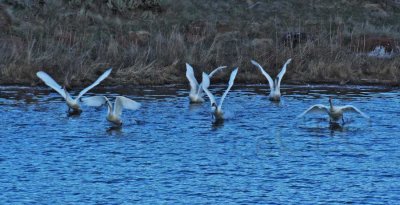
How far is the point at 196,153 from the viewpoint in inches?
725

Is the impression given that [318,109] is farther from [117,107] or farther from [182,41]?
[182,41]

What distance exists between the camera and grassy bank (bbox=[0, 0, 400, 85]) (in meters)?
27.4

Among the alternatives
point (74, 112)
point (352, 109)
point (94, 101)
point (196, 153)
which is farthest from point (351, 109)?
point (74, 112)

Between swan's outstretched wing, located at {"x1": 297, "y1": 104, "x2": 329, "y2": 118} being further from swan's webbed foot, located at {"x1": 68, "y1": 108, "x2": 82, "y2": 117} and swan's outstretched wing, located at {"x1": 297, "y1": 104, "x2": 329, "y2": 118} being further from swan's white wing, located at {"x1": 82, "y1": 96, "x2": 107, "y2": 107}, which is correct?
swan's webbed foot, located at {"x1": 68, "y1": 108, "x2": 82, "y2": 117}

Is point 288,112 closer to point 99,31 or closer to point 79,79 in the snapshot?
point 79,79

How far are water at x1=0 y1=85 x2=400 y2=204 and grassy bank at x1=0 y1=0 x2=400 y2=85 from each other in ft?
7.42

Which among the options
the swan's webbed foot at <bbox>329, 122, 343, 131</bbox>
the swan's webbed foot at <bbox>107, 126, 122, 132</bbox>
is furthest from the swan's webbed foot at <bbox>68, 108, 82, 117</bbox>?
the swan's webbed foot at <bbox>329, 122, 343, 131</bbox>

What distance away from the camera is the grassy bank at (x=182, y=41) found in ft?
89.9

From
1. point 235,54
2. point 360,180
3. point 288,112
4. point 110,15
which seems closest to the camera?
point 360,180

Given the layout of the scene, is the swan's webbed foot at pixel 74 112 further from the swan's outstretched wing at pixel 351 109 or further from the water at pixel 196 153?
the swan's outstretched wing at pixel 351 109

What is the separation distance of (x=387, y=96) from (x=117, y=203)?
12124 millimetres

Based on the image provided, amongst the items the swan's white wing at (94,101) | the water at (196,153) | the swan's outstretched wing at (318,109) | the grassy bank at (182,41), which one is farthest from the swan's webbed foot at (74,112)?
the swan's outstretched wing at (318,109)

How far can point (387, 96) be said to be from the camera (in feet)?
83.7

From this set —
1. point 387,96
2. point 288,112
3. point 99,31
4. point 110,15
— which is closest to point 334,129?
point 288,112
